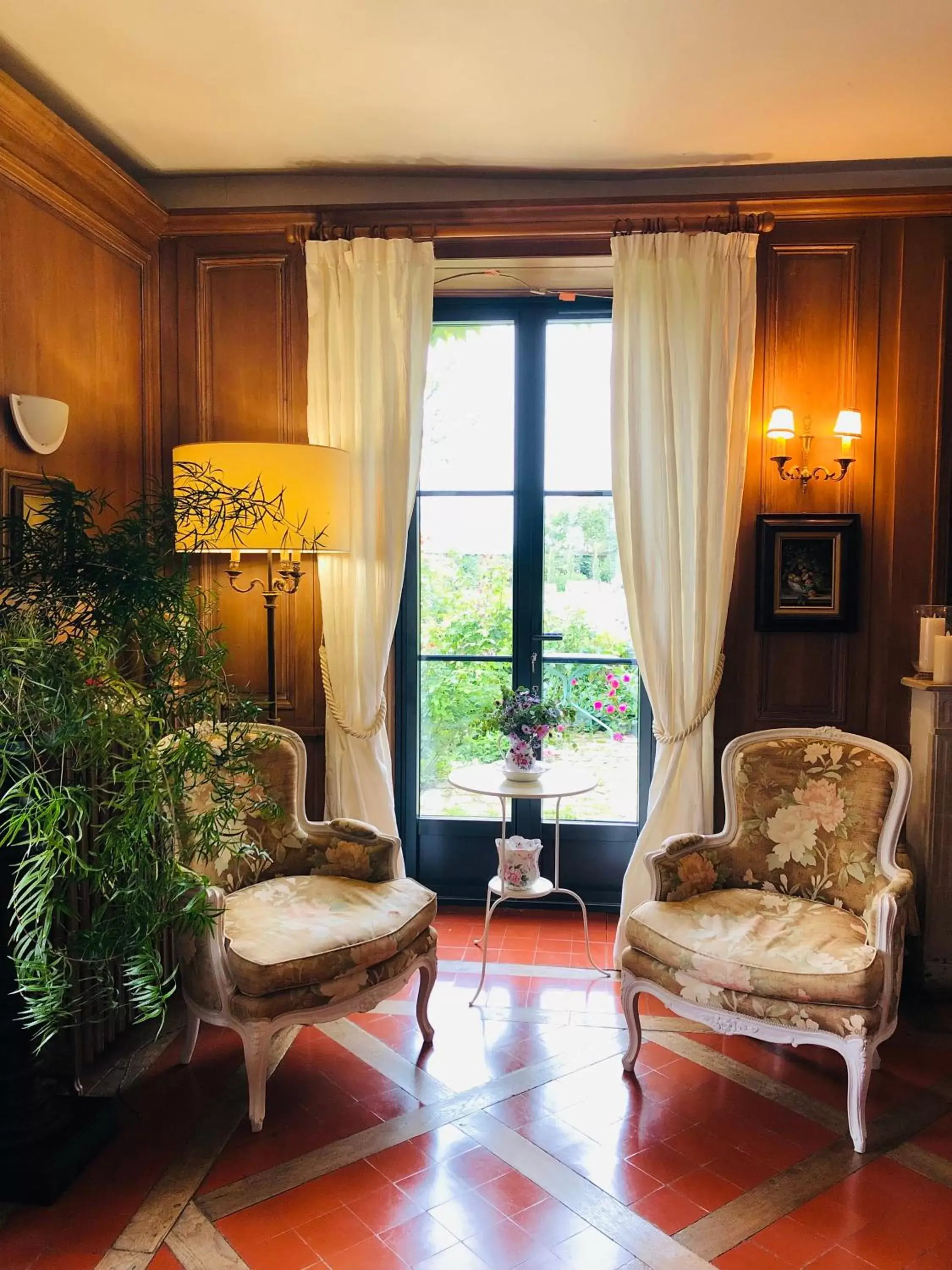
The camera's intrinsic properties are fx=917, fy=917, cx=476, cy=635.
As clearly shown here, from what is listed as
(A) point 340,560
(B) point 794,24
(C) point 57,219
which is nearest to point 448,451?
(A) point 340,560

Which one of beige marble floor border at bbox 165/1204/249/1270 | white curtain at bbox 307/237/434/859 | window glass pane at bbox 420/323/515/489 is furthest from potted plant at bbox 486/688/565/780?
beige marble floor border at bbox 165/1204/249/1270

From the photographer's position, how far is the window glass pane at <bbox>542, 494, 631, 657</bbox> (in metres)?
3.73

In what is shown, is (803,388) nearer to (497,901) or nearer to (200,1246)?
(497,901)

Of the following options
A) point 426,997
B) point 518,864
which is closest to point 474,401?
point 518,864

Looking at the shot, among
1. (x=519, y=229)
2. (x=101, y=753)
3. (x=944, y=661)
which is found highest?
(x=519, y=229)

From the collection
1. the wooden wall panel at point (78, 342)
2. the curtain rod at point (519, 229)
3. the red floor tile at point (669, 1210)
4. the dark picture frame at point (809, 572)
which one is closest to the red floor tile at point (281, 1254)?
the red floor tile at point (669, 1210)

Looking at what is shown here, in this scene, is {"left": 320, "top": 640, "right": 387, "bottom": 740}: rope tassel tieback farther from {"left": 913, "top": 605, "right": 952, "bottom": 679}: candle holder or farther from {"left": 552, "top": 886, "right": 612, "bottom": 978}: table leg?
{"left": 913, "top": 605, "right": 952, "bottom": 679}: candle holder

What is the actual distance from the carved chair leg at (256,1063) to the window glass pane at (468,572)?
1798 millimetres

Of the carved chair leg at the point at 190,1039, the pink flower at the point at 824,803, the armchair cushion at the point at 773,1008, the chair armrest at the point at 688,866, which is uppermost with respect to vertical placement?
the pink flower at the point at 824,803

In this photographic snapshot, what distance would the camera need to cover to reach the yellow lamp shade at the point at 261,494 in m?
2.87

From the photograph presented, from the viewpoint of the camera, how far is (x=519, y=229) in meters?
3.31

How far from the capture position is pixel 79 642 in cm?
209

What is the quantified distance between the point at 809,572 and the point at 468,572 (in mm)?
1325

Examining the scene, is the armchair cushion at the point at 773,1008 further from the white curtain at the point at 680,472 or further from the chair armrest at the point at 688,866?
the white curtain at the point at 680,472
